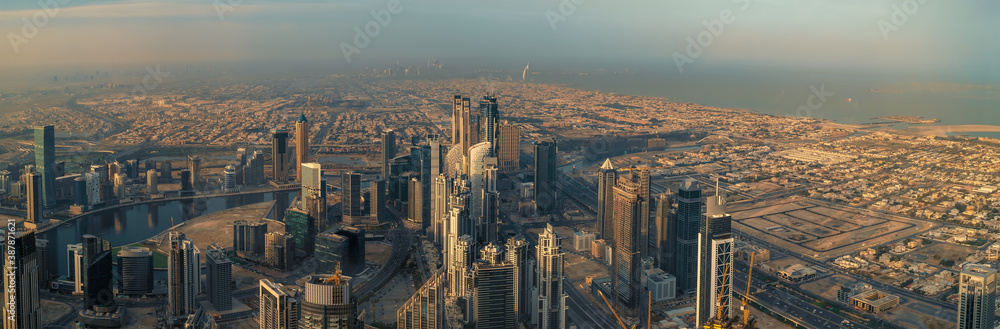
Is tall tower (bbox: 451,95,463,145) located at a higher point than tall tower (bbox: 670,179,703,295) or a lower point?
higher

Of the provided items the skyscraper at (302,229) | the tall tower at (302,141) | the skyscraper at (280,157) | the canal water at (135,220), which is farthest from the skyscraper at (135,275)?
the tall tower at (302,141)

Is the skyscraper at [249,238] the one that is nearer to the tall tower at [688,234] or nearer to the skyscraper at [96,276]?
the skyscraper at [96,276]

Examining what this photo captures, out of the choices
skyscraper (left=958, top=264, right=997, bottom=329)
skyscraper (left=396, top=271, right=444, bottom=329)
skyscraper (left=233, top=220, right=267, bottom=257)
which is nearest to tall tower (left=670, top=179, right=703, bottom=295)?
skyscraper (left=958, top=264, right=997, bottom=329)

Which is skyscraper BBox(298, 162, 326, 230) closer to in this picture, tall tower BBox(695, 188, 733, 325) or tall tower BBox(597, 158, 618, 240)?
tall tower BBox(597, 158, 618, 240)

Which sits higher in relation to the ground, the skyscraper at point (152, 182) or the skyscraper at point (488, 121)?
the skyscraper at point (488, 121)

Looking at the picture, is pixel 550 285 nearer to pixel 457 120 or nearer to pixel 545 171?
pixel 545 171

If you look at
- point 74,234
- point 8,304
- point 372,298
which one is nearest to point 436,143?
point 372,298

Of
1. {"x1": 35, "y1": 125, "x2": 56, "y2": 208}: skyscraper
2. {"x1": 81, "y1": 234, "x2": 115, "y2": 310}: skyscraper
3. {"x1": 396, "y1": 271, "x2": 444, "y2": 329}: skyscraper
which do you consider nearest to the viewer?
{"x1": 396, "y1": 271, "x2": 444, "y2": 329}: skyscraper
